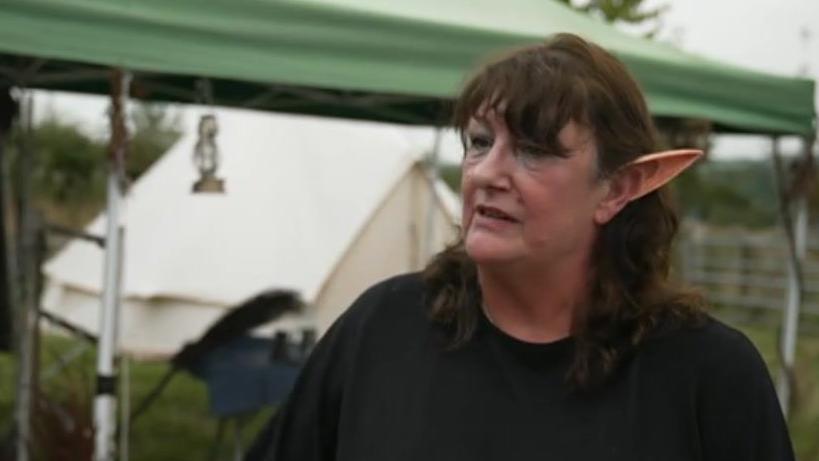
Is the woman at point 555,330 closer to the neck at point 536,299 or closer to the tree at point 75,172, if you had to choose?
the neck at point 536,299

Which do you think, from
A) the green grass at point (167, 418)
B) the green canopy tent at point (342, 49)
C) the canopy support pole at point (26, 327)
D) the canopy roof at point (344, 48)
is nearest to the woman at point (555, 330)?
the green canopy tent at point (342, 49)

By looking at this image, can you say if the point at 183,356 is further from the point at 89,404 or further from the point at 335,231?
the point at 335,231

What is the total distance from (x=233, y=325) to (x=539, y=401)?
366 cm

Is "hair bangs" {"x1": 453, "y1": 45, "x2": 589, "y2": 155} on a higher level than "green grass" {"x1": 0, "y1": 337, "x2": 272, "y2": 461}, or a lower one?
higher

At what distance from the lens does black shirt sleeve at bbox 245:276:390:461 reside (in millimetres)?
1604

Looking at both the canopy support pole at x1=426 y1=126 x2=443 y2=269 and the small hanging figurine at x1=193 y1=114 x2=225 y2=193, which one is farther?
the canopy support pole at x1=426 y1=126 x2=443 y2=269

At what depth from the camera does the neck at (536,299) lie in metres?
1.53

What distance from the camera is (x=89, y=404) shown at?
4242mm

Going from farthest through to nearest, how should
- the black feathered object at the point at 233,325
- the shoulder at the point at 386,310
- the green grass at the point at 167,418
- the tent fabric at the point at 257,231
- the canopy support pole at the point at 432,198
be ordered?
the canopy support pole at the point at 432,198, the tent fabric at the point at 257,231, the green grass at the point at 167,418, the black feathered object at the point at 233,325, the shoulder at the point at 386,310

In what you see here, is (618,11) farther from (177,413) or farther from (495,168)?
(495,168)

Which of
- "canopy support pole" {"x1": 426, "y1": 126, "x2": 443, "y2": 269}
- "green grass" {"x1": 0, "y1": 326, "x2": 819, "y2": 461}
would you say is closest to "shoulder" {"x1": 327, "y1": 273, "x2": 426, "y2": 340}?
"green grass" {"x1": 0, "y1": 326, "x2": 819, "y2": 461}

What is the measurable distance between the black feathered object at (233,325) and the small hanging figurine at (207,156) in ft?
2.75

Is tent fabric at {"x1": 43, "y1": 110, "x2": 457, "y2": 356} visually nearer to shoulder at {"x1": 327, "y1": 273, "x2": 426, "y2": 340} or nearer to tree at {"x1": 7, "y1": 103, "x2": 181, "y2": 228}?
shoulder at {"x1": 327, "y1": 273, "x2": 426, "y2": 340}

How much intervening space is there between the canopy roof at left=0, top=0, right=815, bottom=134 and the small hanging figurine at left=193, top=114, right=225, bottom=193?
0.61ft
